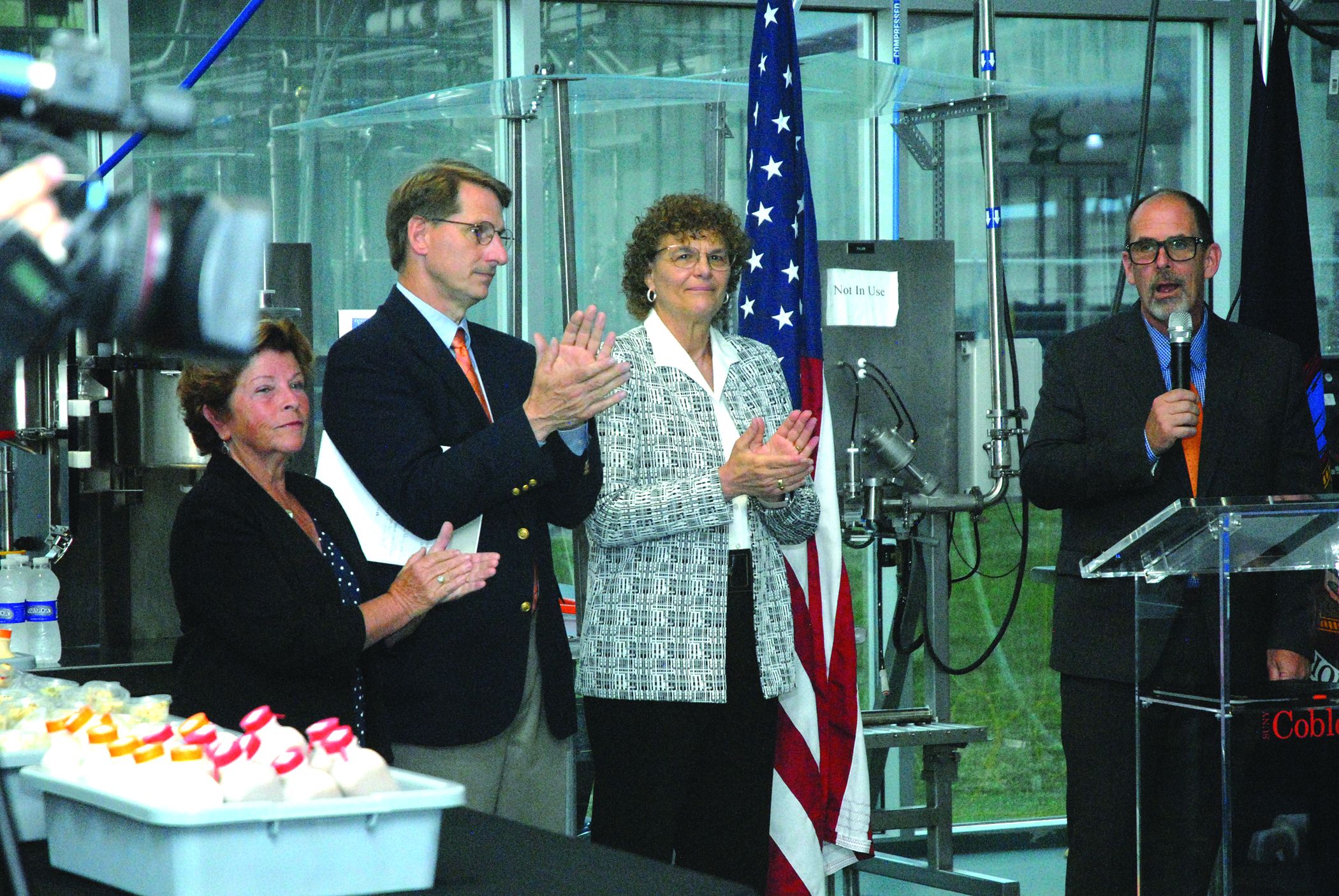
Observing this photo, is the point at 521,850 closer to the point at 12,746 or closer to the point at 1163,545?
the point at 12,746

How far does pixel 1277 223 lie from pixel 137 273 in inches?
155

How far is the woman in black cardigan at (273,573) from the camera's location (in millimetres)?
2070

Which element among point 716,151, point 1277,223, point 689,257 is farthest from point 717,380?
point 1277,223

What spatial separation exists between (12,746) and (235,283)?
79 cm

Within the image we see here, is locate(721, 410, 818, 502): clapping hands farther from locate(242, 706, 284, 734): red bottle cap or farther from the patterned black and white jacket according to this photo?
locate(242, 706, 284, 734): red bottle cap

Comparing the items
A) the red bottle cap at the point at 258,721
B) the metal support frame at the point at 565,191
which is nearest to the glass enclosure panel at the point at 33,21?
the metal support frame at the point at 565,191

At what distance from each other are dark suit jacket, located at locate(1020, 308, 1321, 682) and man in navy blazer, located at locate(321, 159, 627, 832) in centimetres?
97

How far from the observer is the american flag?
10.3 feet

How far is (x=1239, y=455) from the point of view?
2.90 metres

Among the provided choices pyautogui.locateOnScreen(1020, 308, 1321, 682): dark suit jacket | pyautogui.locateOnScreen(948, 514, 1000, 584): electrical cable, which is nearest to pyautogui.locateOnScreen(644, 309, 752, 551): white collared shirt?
pyautogui.locateOnScreen(1020, 308, 1321, 682): dark suit jacket

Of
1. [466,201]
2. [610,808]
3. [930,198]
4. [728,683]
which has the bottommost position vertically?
[610,808]

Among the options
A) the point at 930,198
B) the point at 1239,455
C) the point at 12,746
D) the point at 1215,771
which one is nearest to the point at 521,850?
the point at 12,746

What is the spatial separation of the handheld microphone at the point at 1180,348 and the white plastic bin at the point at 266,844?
1.80m

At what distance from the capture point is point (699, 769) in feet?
9.25
